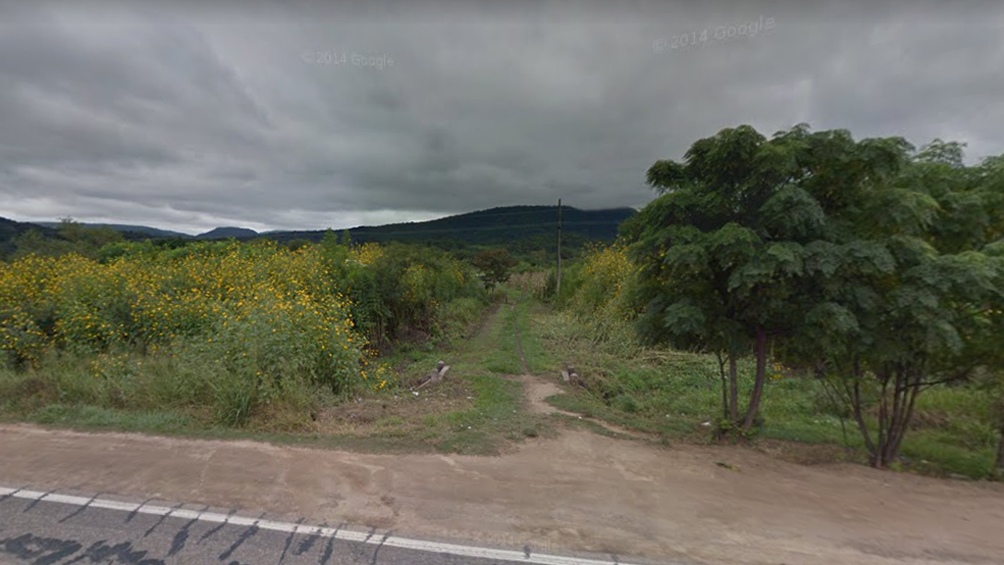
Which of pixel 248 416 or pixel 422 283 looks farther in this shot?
pixel 422 283

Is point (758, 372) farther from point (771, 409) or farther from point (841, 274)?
point (771, 409)

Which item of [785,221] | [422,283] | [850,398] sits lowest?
[850,398]

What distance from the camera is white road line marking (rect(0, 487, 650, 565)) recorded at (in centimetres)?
278

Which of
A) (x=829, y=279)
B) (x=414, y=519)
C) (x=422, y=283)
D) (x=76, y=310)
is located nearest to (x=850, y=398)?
(x=829, y=279)

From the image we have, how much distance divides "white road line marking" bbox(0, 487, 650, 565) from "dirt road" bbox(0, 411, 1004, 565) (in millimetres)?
116

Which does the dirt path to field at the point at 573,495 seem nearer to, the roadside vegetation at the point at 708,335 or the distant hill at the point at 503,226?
the roadside vegetation at the point at 708,335

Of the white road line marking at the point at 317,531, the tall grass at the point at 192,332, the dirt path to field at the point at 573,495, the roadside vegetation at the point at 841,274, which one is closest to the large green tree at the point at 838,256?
the roadside vegetation at the point at 841,274

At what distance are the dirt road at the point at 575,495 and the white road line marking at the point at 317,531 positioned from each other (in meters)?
0.12

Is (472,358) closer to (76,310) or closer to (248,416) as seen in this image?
(248,416)

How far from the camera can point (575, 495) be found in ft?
12.0

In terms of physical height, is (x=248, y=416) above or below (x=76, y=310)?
below

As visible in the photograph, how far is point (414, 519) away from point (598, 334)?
1029 centimetres

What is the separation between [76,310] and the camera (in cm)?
733

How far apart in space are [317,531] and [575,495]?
2199 millimetres
